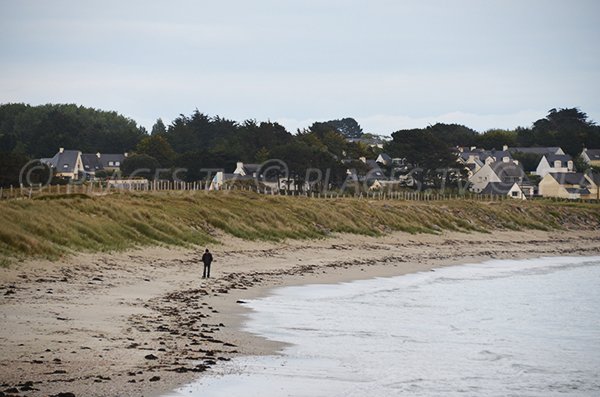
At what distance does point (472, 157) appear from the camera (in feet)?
474

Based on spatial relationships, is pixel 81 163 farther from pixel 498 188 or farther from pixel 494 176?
pixel 494 176

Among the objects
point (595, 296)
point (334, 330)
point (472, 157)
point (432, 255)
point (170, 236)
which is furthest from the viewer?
point (472, 157)

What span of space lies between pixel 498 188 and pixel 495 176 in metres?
5.60

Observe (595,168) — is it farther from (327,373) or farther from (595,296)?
(327,373)

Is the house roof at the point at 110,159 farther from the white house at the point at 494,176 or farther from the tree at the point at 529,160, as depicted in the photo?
the tree at the point at 529,160

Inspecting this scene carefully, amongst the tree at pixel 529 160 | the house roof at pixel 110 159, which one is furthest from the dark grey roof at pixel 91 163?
the tree at pixel 529 160

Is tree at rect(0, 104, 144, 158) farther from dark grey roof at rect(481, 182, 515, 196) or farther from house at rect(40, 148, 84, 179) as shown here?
dark grey roof at rect(481, 182, 515, 196)

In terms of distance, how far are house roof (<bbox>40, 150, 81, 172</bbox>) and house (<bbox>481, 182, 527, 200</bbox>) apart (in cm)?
5091

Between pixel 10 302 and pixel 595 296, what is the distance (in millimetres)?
22945

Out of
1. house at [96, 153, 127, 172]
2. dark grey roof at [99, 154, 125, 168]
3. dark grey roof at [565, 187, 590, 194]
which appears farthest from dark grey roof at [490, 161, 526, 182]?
dark grey roof at [99, 154, 125, 168]

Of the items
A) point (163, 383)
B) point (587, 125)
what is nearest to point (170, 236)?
point (163, 383)

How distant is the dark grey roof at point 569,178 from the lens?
127 m

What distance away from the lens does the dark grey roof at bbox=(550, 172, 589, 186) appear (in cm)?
12694

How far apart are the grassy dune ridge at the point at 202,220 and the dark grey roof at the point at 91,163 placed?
5266 centimetres
